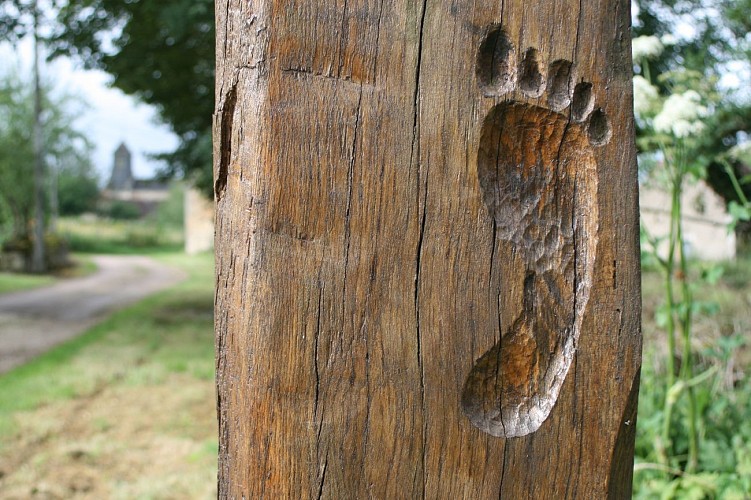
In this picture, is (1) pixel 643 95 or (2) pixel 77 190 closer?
(1) pixel 643 95

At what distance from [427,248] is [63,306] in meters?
12.6

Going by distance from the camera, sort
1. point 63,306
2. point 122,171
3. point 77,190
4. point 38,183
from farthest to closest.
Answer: point 122,171 < point 77,190 < point 38,183 < point 63,306

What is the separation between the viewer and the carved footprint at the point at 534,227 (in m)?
1.17

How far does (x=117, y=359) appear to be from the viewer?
24.8 feet

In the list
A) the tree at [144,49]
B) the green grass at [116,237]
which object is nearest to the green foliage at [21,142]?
the green grass at [116,237]

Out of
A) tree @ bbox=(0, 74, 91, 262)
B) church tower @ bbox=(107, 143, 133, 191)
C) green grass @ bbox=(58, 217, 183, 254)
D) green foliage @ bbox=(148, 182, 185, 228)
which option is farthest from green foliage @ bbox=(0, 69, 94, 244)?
church tower @ bbox=(107, 143, 133, 191)

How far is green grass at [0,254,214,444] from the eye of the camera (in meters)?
6.08

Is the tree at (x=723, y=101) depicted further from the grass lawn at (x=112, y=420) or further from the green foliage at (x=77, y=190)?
the green foliage at (x=77, y=190)

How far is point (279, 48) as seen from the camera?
1.11 meters

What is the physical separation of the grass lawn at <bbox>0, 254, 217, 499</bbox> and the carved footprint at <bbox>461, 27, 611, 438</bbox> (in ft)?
10.1

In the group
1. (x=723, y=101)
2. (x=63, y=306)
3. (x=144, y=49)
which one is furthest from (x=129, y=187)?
(x=723, y=101)


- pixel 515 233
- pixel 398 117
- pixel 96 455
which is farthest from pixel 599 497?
pixel 96 455

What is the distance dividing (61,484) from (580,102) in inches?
161

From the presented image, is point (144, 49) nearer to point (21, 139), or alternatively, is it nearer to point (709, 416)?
point (709, 416)
